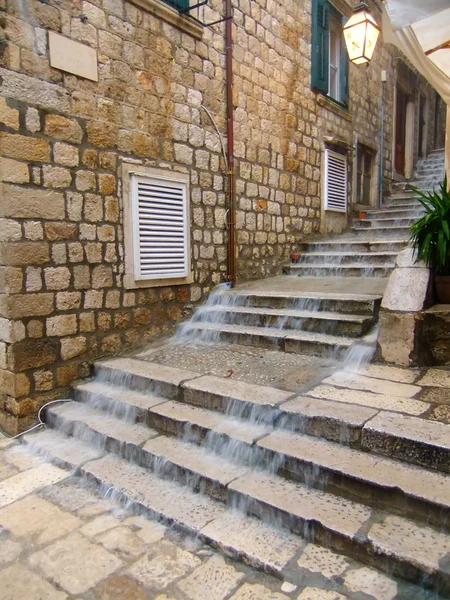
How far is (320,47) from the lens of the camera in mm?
7312

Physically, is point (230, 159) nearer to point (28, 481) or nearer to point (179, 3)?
point (179, 3)

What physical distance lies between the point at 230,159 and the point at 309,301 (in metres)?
2.12

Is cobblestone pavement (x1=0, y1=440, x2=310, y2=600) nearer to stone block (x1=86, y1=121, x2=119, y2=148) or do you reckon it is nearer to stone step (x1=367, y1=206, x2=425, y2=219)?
stone block (x1=86, y1=121, x2=119, y2=148)

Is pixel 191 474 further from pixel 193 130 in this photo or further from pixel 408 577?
pixel 193 130

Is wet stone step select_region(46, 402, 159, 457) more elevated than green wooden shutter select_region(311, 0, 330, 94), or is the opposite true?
green wooden shutter select_region(311, 0, 330, 94)

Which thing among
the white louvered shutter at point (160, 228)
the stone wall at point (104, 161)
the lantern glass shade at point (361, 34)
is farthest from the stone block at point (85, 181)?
the lantern glass shade at point (361, 34)

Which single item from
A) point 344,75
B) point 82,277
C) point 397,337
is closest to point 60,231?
point 82,277

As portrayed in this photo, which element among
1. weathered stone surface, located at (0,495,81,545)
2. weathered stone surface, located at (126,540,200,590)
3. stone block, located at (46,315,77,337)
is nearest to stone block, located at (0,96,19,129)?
stone block, located at (46,315,77,337)

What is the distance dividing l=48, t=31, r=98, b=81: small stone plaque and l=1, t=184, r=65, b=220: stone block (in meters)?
1.06

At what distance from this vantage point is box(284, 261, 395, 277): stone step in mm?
5555

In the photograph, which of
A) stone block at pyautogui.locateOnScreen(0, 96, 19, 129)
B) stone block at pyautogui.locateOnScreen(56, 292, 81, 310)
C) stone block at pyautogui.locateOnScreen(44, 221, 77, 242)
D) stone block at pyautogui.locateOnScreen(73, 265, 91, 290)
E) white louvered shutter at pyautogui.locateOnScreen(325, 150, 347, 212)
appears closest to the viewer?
stone block at pyautogui.locateOnScreen(0, 96, 19, 129)

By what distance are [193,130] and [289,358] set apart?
9.23ft

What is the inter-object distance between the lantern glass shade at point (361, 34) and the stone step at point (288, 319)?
11.6 feet

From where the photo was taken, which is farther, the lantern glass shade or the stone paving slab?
the lantern glass shade
